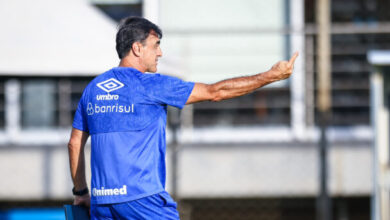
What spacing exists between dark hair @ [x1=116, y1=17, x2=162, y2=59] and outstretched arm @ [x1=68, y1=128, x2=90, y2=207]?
381mm

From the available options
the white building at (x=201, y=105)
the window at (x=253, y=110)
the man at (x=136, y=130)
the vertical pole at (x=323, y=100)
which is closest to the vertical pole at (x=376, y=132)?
the vertical pole at (x=323, y=100)

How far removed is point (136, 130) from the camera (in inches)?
92.1

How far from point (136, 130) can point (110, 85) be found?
0.68 ft

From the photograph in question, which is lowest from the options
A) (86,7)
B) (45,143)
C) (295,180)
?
(295,180)

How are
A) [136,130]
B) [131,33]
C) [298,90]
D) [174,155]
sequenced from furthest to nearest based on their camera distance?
[298,90] → [174,155] → [131,33] → [136,130]

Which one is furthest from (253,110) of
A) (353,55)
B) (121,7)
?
(121,7)

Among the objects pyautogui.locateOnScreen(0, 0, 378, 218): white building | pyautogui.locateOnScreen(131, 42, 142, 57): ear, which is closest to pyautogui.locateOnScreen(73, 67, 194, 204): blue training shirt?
pyautogui.locateOnScreen(131, 42, 142, 57): ear

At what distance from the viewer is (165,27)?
577cm

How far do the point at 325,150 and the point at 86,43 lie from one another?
2.01 meters

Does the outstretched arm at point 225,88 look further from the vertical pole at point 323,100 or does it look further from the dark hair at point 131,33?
the vertical pole at point 323,100

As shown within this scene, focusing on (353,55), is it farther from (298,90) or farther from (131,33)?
(131,33)

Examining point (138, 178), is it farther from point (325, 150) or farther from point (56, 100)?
point (56, 100)

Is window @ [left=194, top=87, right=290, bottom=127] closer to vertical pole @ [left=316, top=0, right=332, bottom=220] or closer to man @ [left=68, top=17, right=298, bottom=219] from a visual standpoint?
vertical pole @ [left=316, top=0, right=332, bottom=220]

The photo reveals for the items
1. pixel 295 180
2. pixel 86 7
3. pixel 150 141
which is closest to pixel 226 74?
pixel 295 180
